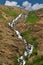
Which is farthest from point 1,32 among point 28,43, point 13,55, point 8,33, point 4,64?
point 4,64

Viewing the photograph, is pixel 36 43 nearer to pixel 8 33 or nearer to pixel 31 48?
pixel 31 48

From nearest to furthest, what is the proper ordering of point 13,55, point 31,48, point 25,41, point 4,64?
point 4,64, point 13,55, point 31,48, point 25,41

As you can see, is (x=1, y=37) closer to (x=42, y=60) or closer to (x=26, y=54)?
(x=26, y=54)

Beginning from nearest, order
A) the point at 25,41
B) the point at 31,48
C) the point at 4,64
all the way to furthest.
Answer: the point at 4,64 → the point at 31,48 → the point at 25,41

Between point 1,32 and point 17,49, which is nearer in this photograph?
point 17,49

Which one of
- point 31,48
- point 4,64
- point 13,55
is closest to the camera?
point 4,64

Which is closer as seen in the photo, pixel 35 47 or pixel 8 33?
pixel 35 47

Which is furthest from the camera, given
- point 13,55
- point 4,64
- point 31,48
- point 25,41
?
point 25,41

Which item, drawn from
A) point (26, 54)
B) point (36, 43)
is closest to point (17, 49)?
point (26, 54)
